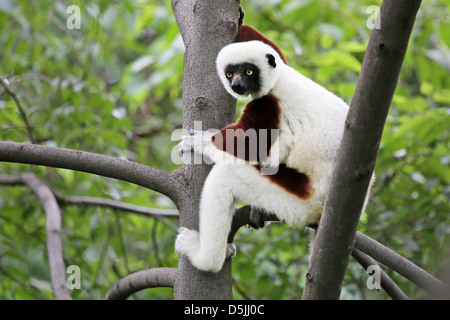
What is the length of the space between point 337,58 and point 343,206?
2986mm

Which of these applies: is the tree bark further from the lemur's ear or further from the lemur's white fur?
the lemur's ear

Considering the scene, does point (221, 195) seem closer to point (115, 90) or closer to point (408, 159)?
point (408, 159)

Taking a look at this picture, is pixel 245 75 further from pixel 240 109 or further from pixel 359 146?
pixel 240 109

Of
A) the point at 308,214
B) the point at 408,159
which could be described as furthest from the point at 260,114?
the point at 408,159

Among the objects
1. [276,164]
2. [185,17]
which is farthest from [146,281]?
[185,17]

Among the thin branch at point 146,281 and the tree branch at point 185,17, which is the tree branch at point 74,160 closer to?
the thin branch at point 146,281

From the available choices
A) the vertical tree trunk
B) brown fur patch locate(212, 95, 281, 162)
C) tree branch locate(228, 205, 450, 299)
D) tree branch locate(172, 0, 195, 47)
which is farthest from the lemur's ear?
tree branch locate(228, 205, 450, 299)

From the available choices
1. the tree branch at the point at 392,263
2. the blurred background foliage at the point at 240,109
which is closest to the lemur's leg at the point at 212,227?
the tree branch at the point at 392,263

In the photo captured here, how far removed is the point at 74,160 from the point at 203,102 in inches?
39.1

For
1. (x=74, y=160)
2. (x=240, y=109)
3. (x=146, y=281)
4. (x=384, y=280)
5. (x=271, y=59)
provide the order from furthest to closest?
(x=240, y=109)
(x=271, y=59)
(x=146, y=281)
(x=384, y=280)
(x=74, y=160)

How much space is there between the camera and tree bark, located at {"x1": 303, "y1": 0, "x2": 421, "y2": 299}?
2217mm

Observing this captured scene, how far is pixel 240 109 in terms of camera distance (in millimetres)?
6434

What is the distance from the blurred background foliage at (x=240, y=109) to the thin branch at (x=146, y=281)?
115cm

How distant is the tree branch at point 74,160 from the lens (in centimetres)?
311
